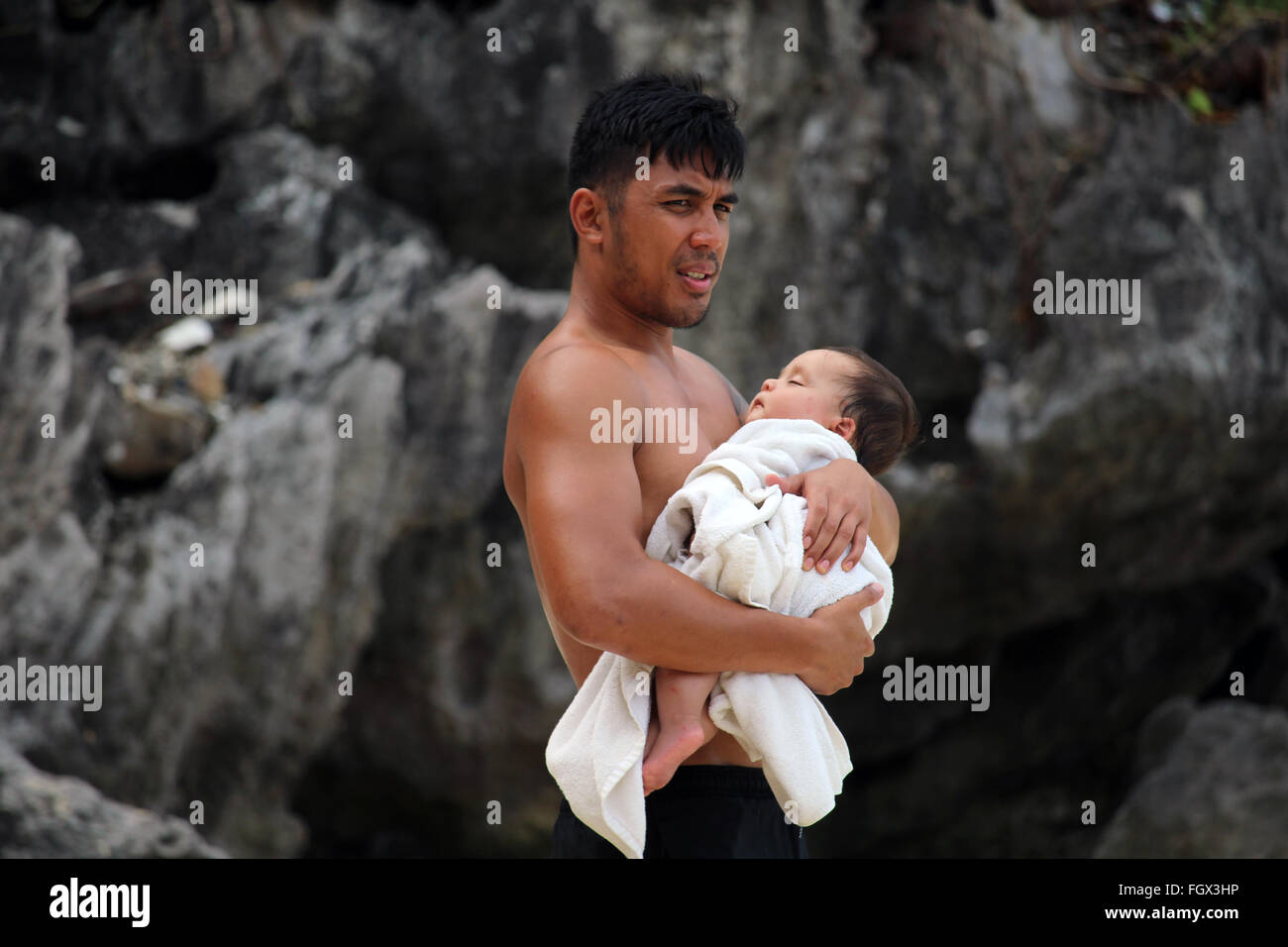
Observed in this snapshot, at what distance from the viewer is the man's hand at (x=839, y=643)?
198 centimetres

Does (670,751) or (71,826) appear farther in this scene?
(71,826)

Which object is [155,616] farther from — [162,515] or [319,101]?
[319,101]

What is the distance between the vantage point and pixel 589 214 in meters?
2.19

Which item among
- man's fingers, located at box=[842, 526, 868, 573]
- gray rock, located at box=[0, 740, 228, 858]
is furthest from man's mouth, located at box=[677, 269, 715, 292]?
gray rock, located at box=[0, 740, 228, 858]

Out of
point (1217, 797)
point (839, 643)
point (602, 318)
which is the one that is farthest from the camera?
point (1217, 797)

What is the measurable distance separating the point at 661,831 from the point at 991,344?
173 inches

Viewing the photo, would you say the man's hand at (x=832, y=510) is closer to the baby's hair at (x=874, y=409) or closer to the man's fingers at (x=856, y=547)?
the man's fingers at (x=856, y=547)

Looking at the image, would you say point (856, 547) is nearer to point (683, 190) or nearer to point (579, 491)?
point (579, 491)

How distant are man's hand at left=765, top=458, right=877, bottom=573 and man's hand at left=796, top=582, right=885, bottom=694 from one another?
0.06m

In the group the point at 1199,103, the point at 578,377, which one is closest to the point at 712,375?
the point at 578,377

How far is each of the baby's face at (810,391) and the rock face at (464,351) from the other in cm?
341

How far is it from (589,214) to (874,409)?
0.59 m

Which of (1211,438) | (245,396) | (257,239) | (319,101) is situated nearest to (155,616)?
(245,396)

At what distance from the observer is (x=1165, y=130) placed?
6008 mm
